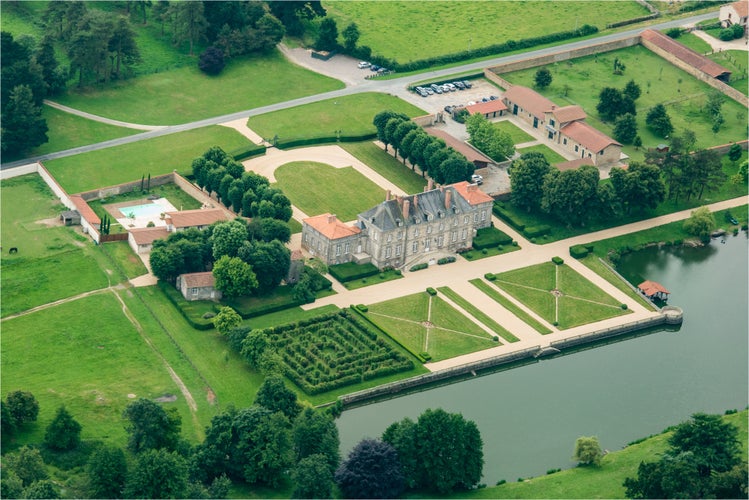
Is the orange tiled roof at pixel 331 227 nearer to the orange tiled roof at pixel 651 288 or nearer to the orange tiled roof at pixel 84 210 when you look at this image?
the orange tiled roof at pixel 84 210

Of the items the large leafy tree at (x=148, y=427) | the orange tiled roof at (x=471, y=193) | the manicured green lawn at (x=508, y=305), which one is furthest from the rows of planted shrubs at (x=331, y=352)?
the orange tiled roof at (x=471, y=193)

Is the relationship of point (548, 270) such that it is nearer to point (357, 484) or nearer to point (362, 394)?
point (362, 394)

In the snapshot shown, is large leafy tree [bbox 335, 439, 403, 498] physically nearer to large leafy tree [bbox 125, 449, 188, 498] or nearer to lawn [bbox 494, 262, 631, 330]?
large leafy tree [bbox 125, 449, 188, 498]

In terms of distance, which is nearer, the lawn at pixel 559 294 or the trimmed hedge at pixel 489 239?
the lawn at pixel 559 294

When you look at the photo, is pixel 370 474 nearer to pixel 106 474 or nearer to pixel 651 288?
pixel 106 474

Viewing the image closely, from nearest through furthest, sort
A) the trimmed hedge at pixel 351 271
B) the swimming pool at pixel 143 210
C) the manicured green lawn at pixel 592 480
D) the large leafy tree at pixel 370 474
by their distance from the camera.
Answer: the large leafy tree at pixel 370 474 < the manicured green lawn at pixel 592 480 < the trimmed hedge at pixel 351 271 < the swimming pool at pixel 143 210

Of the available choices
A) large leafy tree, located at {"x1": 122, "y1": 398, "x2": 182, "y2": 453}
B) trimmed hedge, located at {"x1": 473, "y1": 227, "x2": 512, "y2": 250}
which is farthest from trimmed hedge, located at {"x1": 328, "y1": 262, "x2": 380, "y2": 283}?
Answer: large leafy tree, located at {"x1": 122, "y1": 398, "x2": 182, "y2": 453}

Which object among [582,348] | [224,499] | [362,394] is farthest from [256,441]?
[582,348]
